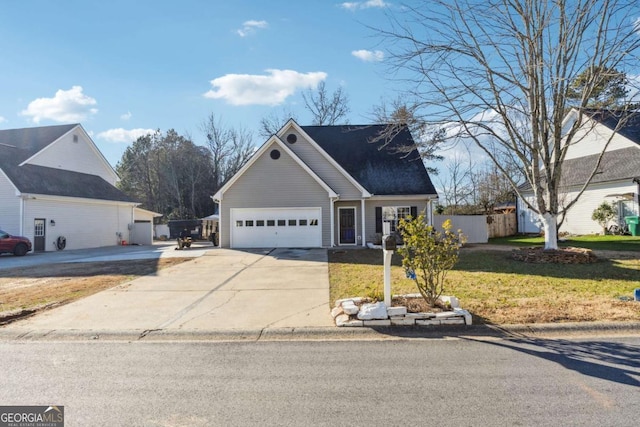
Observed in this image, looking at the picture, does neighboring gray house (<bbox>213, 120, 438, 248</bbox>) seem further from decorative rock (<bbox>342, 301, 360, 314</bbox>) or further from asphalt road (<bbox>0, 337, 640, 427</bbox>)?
asphalt road (<bbox>0, 337, 640, 427</bbox>)

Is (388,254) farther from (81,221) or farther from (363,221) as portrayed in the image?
(81,221)

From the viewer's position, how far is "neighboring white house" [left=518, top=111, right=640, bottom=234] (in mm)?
21516

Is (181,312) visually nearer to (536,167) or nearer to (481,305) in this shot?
(481,305)

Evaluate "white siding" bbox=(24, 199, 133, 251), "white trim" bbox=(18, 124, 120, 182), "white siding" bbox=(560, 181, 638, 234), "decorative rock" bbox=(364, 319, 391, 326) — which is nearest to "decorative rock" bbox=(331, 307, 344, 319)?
"decorative rock" bbox=(364, 319, 391, 326)

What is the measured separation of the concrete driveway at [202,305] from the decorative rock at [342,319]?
14 cm

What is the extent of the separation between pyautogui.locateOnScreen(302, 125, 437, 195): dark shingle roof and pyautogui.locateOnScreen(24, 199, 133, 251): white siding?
1551cm

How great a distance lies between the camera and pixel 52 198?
71.8ft

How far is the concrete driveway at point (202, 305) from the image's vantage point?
20.0 feet

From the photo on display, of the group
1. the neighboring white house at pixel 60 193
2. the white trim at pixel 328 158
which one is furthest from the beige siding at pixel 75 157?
the white trim at pixel 328 158

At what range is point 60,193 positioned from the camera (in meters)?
22.7

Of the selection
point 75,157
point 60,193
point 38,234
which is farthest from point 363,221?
point 75,157

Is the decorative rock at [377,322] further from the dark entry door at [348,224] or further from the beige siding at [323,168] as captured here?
the dark entry door at [348,224]

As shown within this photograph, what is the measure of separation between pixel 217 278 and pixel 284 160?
378 inches

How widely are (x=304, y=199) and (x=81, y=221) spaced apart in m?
15.7
